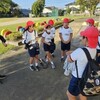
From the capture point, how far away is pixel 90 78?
4836 millimetres

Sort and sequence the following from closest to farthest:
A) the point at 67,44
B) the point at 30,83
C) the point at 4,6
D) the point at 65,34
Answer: the point at 30,83, the point at 65,34, the point at 67,44, the point at 4,6

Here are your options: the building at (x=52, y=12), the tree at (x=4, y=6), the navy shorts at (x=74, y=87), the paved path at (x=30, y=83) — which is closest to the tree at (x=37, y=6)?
the building at (x=52, y=12)

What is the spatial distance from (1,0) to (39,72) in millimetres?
58851

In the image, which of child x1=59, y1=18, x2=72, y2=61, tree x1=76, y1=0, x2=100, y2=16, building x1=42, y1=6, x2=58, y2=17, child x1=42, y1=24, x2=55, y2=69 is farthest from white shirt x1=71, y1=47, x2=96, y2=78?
tree x1=76, y1=0, x2=100, y2=16

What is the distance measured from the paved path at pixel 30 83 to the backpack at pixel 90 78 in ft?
6.71

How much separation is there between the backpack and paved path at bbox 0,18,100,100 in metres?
2.04

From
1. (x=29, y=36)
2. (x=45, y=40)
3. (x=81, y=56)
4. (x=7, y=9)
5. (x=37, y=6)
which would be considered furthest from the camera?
(x=37, y=6)

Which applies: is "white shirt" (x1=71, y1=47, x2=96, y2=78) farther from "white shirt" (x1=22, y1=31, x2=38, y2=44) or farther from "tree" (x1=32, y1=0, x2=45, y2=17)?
"tree" (x1=32, y1=0, x2=45, y2=17)

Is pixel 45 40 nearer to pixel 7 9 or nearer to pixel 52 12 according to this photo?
pixel 52 12

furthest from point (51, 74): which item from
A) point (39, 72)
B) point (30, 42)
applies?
point (30, 42)

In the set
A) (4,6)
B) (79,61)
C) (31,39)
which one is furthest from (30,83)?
(4,6)

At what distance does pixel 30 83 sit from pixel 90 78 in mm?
3712

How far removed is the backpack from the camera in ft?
15.7

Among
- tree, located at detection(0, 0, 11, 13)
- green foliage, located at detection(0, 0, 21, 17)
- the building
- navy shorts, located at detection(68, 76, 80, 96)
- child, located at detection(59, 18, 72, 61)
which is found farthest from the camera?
green foliage, located at detection(0, 0, 21, 17)
